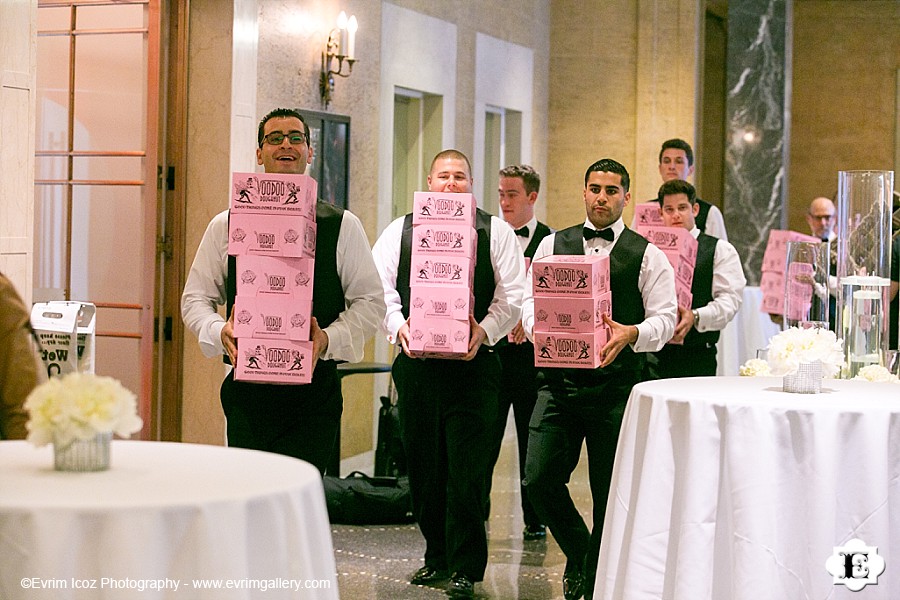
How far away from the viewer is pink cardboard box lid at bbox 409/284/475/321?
4.91m

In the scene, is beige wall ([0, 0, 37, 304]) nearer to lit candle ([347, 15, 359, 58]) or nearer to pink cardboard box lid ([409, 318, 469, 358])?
pink cardboard box lid ([409, 318, 469, 358])

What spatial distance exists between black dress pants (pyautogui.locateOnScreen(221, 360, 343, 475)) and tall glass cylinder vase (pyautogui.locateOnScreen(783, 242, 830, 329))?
2159 mm

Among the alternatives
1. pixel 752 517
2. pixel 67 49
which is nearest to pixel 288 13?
pixel 67 49

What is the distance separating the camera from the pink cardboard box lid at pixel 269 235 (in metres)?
4.13

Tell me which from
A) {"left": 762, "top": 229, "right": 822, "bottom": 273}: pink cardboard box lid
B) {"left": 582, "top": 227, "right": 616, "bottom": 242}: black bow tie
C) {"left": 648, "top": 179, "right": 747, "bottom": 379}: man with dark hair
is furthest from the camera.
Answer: {"left": 762, "top": 229, "right": 822, "bottom": 273}: pink cardboard box lid

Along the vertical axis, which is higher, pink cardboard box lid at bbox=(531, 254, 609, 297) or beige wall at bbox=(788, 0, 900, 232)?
beige wall at bbox=(788, 0, 900, 232)

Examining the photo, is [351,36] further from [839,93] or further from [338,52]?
[839,93]

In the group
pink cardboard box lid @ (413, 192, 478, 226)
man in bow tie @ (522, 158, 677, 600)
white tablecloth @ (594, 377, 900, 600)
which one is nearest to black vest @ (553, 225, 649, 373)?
man in bow tie @ (522, 158, 677, 600)

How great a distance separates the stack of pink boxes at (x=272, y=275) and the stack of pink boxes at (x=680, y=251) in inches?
84.4

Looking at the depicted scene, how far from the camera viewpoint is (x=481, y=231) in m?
5.22

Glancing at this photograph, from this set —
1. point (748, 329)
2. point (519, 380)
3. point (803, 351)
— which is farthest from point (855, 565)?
point (748, 329)

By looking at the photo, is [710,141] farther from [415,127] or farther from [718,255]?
[718,255]

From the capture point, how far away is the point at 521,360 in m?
6.17

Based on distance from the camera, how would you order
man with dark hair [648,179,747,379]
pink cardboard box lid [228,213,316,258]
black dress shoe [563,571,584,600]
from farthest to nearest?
man with dark hair [648,179,747,379]
black dress shoe [563,571,584,600]
pink cardboard box lid [228,213,316,258]
